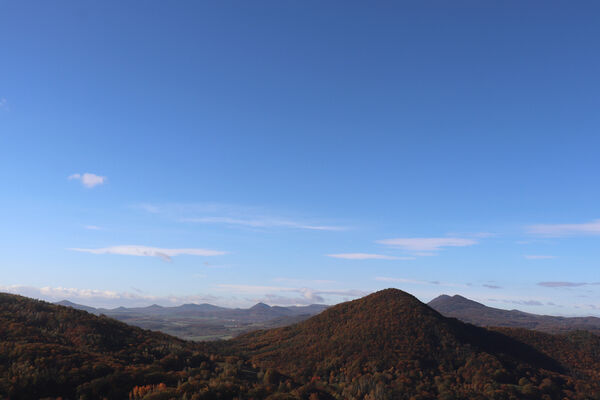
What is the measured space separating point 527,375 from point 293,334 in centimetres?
6098

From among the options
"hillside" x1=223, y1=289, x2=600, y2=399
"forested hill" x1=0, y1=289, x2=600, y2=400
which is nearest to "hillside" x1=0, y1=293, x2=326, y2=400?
"forested hill" x1=0, y1=289, x2=600, y2=400

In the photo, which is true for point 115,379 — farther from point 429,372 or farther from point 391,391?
point 429,372

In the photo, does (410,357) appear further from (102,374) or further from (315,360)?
(102,374)

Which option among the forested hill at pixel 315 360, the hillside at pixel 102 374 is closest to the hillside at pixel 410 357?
the forested hill at pixel 315 360

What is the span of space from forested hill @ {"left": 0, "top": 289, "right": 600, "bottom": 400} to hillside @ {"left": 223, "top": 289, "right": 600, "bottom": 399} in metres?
0.29

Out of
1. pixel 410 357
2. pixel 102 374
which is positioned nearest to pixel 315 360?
pixel 410 357

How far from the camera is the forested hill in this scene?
22656 mm

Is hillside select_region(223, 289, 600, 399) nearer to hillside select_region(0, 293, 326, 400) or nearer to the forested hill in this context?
the forested hill

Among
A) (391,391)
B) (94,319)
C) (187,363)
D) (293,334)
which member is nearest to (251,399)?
(187,363)

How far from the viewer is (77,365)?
25.4 m

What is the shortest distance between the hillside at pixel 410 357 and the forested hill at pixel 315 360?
0.95 feet

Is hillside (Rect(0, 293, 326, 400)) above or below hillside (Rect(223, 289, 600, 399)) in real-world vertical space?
above

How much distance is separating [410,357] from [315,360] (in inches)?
814

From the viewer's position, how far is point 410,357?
71188 mm
